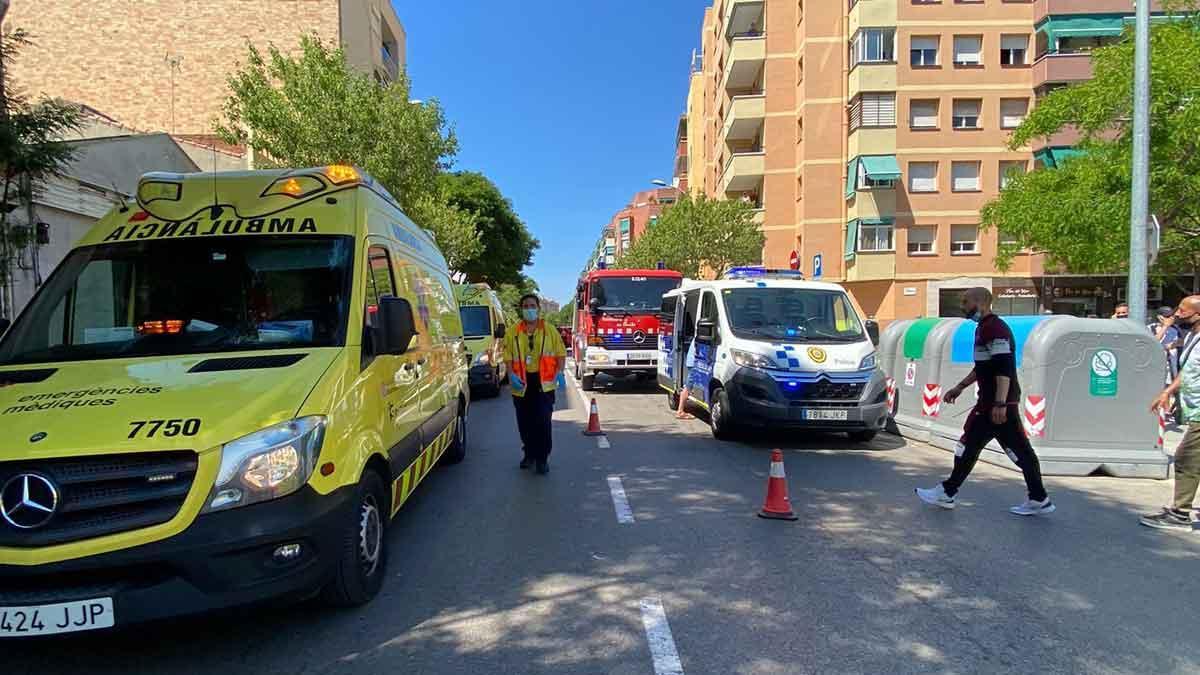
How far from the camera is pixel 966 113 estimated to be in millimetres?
32750

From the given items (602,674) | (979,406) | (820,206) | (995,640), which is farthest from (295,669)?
(820,206)

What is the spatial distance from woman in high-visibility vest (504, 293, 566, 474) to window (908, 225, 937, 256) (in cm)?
2895

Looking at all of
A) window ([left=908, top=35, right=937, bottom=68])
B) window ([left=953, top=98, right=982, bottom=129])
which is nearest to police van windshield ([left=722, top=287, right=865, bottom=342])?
window ([left=908, top=35, right=937, bottom=68])

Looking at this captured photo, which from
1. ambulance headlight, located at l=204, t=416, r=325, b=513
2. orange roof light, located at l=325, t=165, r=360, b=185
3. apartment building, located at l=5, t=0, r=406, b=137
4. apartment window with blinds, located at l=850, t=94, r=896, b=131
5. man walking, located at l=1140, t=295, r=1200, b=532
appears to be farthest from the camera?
apartment window with blinds, located at l=850, t=94, r=896, b=131

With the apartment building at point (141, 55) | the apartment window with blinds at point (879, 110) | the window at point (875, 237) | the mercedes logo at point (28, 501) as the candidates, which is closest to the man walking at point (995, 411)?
the mercedes logo at point (28, 501)

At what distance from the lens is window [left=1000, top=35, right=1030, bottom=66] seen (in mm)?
32469

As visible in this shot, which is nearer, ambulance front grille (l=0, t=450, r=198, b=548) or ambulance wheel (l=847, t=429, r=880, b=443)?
ambulance front grille (l=0, t=450, r=198, b=548)

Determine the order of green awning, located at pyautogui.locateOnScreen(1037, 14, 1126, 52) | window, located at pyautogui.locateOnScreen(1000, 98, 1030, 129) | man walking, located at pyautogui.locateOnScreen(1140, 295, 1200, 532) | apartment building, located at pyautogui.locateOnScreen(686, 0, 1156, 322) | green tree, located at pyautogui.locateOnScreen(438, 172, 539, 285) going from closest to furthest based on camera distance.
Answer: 1. man walking, located at pyautogui.locateOnScreen(1140, 295, 1200, 532)
2. green awning, located at pyautogui.locateOnScreen(1037, 14, 1126, 52)
3. apartment building, located at pyautogui.locateOnScreen(686, 0, 1156, 322)
4. window, located at pyautogui.locateOnScreen(1000, 98, 1030, 129)
5. green tree, located at pyautogui.locateOnScreen(438, 172, 539, 285)

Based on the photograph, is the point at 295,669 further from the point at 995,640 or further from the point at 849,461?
the point at 849,461

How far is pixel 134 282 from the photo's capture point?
4.48 m

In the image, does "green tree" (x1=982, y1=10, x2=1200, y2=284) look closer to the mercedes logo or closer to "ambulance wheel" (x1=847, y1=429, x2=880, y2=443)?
"ambulance wheel" (x1=847, y1=429, x2=880, y2=443)

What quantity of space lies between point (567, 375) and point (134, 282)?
19175 mm

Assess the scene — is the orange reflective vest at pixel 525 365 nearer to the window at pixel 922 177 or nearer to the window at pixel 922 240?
the window at pixel 922 240

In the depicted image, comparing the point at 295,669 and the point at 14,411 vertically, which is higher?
the point at 14,411
